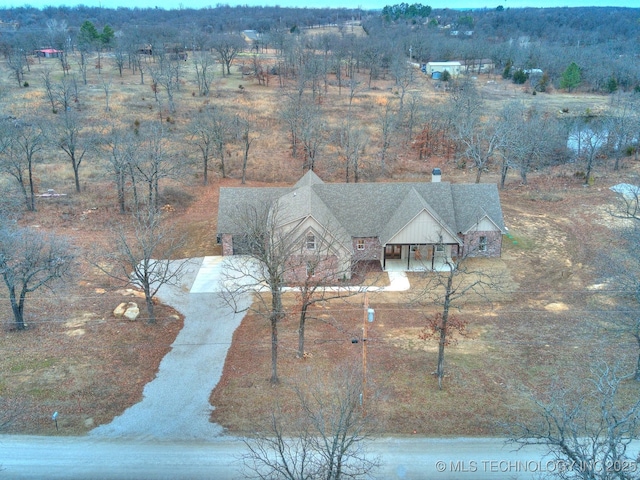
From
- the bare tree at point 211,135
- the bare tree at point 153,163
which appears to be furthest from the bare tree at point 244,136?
the bare tree at point 153,163

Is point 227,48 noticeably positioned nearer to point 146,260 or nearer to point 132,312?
point 132,312

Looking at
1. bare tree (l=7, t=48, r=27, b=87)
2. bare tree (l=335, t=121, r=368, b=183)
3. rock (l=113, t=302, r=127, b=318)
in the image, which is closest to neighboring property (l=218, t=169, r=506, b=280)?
rock (l=113, t=302, r=127, b=318)

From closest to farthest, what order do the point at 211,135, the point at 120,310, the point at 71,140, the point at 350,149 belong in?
the point at 120,310 → the point at 71,140 → the point at 350,149 → the point at 211,135

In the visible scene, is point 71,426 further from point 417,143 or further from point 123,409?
point 417,143

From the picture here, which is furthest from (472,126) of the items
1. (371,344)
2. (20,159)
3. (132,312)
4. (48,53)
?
(48,53)

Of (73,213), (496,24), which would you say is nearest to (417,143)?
(73,213)

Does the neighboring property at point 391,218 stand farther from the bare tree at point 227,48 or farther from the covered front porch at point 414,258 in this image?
the bare tree at point 227,48
